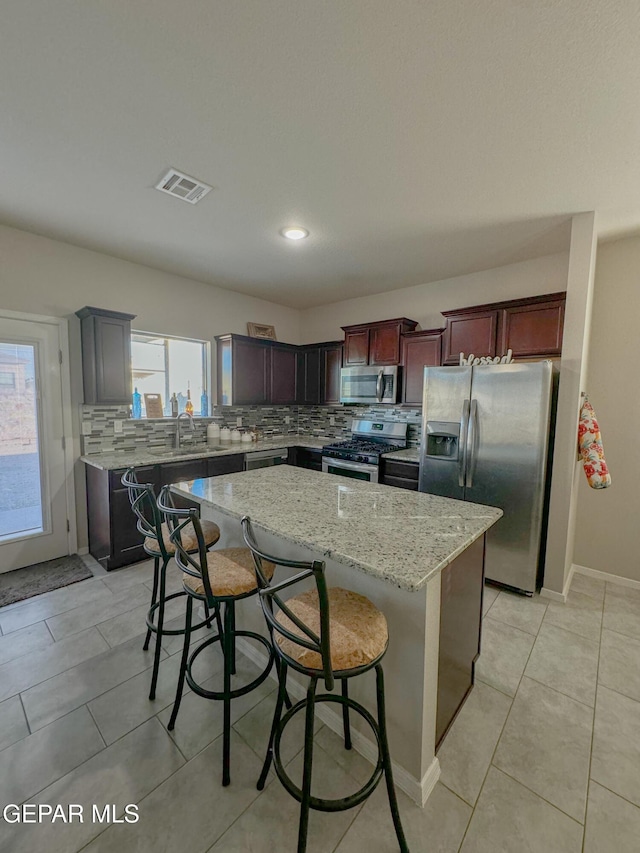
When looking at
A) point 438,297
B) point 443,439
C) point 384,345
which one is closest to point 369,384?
point 384,345

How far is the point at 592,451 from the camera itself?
2.64 m

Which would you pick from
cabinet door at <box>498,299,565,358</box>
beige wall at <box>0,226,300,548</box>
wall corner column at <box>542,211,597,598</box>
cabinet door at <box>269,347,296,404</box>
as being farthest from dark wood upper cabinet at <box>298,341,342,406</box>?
wall corner column at <box>542,211,597,598</box>

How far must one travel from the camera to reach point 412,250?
10.4 ft

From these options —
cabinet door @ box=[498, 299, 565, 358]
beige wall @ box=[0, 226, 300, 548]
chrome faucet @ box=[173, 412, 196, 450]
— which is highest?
beige wall @ box=[0, 226, 300, 548]

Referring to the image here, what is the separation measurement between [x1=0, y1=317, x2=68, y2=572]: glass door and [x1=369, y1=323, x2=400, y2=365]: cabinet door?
311 cm

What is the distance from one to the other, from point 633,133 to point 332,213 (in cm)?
163

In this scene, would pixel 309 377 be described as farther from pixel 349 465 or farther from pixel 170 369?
pixel 170 369

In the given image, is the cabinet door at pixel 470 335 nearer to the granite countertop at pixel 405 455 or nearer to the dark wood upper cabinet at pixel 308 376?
the granite countertop at pixel 405 455

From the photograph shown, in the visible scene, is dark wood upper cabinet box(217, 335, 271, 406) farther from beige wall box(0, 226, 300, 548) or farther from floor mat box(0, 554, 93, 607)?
floor mat box(0, 554, 93, 607)

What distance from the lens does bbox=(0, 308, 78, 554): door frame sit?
3145 millimetres

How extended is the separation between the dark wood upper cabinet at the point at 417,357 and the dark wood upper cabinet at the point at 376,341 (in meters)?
0.11

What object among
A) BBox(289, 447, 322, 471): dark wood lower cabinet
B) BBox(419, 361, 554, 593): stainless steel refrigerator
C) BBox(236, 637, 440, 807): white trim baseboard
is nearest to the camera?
BBox(236, 637, 440, 807): white trim baseboard

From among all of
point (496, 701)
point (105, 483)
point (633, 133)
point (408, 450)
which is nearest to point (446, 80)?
point (633, 133)

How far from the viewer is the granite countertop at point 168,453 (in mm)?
3078
